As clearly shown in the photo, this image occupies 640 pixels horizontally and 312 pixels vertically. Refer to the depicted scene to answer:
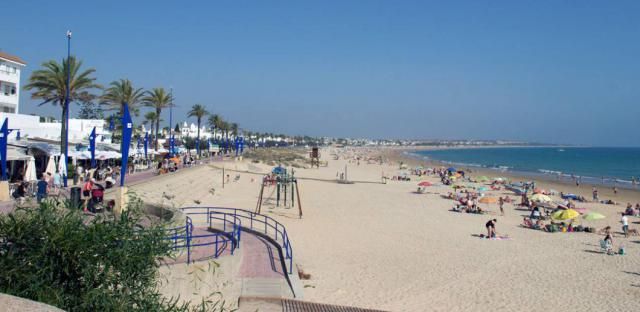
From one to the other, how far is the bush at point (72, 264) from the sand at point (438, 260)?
651 cm

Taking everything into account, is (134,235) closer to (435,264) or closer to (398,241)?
(435,264)

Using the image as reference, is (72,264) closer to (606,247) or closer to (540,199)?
(606,247)

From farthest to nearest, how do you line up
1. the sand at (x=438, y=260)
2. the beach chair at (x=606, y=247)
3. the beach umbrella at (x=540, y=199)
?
the beach umbrella at (x=540, y=199) → the beach chair at (x=606, y=247) → the sand at (x=438, y=260)

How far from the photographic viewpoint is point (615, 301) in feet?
42.5

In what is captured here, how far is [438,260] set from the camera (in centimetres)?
1672

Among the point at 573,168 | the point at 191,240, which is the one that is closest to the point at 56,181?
the point at 191,240

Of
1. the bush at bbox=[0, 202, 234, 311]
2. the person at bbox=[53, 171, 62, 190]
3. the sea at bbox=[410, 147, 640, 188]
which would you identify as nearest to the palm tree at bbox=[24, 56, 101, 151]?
the person at bbox=[53, 171, 62, 190]

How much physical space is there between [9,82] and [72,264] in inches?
1349

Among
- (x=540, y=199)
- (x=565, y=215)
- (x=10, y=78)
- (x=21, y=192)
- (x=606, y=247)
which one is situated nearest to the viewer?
(x=21, y=192)

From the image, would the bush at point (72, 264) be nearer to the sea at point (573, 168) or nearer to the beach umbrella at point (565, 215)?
the beach umbrella at point (565, 215)

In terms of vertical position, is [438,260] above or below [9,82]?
below

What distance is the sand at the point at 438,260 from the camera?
12.7 metres

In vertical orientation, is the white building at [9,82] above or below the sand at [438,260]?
above

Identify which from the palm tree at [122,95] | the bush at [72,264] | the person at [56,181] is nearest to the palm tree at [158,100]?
the palm tree at [122,95]
